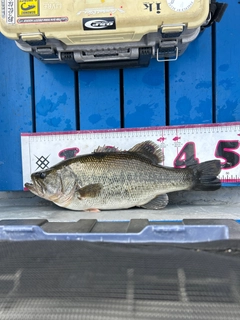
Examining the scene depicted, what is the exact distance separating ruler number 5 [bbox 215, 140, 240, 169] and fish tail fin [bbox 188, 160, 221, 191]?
12 cm

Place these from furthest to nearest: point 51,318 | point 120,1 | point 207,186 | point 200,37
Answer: point 200,37
point 207,186
point 120,1
point 51,318

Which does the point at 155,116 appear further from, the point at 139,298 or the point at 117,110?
the point at 139,298

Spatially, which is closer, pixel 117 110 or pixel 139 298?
pixel 139 298

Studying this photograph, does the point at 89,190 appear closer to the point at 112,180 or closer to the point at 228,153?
the point at 112,180

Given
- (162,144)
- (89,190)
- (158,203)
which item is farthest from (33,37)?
(158,203)

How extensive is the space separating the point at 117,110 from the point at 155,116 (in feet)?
0.84

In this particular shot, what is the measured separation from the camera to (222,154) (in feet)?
5.81

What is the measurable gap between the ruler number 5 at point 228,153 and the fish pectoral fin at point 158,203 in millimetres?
442

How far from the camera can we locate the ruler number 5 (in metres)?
1.76

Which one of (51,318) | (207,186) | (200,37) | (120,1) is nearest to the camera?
(51,318)

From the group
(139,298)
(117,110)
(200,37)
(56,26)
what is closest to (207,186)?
(117,110)

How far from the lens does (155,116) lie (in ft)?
6.00

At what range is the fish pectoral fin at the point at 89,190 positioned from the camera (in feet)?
5.42

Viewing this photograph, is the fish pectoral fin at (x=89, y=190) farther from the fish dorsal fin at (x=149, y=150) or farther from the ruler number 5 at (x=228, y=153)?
the ruler number 5 at (x=228, y=153)
